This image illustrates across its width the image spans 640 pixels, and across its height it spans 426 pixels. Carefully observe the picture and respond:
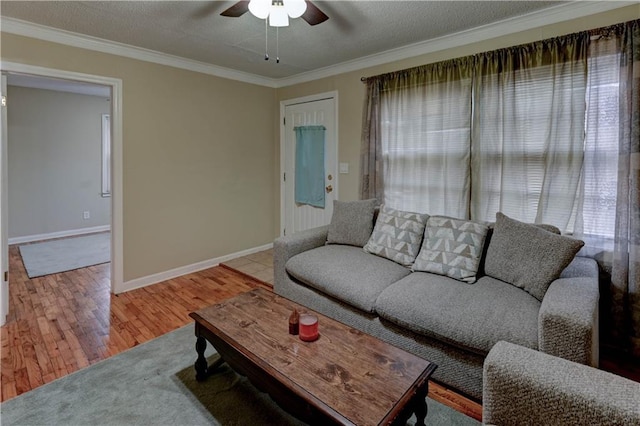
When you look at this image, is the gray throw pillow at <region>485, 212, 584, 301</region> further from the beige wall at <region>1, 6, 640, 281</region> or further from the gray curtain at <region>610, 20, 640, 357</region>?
the beige wall at <region>1, 6, 640, 281</region>

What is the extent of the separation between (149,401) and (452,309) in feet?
5.75

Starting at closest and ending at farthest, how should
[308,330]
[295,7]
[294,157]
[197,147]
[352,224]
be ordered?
[308,330] → [295,7] → [352,224] → [197,147] → [294,157]

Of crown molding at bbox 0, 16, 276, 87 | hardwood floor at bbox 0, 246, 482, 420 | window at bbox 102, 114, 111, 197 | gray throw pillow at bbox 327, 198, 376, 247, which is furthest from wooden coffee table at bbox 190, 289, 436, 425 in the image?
window at bbox 102, 114, 111, 197

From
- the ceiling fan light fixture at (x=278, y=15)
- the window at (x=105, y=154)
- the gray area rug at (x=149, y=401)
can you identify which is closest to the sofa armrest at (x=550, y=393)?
the gray area rug at (x=149, y=401)

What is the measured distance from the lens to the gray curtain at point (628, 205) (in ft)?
6.89

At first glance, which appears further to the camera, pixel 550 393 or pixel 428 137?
pixel 428 137

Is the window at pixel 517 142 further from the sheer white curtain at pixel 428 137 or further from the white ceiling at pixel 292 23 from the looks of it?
the white ceiling at pixel 292 23

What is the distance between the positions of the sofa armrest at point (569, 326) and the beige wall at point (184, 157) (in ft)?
11.4

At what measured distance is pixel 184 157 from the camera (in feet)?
12.2

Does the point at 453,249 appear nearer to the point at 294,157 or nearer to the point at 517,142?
the point at 517,142

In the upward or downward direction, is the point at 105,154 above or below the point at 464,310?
above

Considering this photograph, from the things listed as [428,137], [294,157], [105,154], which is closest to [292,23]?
[428,137]

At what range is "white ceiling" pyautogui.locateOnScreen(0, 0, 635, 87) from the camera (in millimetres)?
2354

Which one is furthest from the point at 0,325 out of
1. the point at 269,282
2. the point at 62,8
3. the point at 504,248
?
the point at 504,248
